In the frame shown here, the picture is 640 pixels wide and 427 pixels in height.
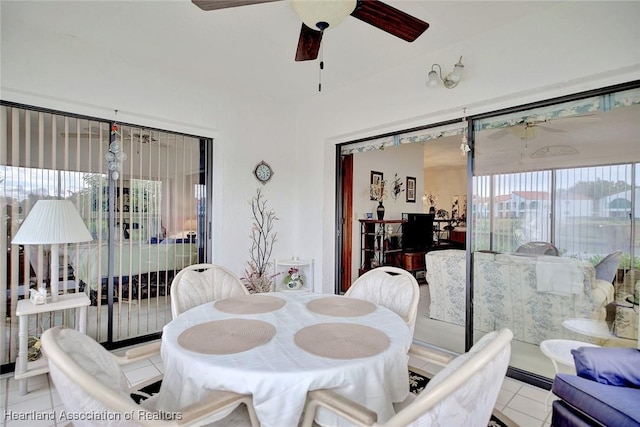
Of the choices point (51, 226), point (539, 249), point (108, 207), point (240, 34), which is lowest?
point (539, 249)

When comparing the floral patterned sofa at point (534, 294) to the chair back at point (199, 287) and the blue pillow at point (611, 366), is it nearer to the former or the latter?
the blue pillow at point (611, 366)

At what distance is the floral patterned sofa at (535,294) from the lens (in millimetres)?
2254

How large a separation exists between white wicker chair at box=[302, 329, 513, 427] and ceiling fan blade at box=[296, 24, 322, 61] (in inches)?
71.2

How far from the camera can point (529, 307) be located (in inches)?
103

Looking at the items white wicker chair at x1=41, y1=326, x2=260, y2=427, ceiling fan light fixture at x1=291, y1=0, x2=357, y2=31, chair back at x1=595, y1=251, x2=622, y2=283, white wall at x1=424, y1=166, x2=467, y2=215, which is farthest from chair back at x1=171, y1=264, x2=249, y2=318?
white wall at x1=424, y1=166, x2=467, y2=215

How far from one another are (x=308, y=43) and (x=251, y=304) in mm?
1649

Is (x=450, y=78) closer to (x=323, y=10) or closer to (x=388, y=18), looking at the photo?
(x=388, y=18)

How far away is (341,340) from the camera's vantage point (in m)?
1.38

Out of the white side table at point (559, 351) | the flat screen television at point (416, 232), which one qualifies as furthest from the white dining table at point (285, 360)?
the flat screen television at point (416, 232)

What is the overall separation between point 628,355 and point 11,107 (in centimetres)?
425

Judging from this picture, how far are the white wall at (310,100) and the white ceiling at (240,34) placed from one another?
98 mm

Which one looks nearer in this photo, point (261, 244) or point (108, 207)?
point (108, 207)

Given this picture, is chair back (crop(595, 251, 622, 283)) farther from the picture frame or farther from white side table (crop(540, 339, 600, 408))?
the picture frame

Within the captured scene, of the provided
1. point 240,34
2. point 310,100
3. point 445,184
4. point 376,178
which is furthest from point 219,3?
point 445,184
